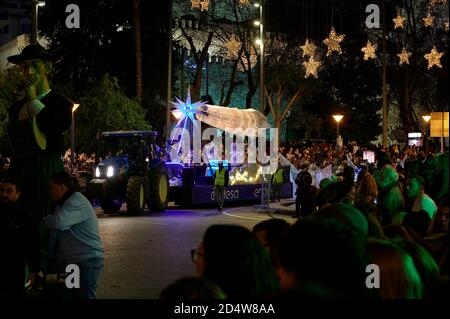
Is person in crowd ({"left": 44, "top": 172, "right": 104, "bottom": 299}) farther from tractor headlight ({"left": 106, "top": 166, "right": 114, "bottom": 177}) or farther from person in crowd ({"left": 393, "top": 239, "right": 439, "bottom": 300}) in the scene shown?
tractor headlight ({"left": 106, "top": 166, "right": 114, "bottom": 177})

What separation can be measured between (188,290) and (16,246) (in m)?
3.32

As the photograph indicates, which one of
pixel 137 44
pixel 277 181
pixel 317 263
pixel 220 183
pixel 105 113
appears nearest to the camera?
pixel 317 263

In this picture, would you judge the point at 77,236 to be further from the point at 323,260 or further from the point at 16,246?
the point at 323,260

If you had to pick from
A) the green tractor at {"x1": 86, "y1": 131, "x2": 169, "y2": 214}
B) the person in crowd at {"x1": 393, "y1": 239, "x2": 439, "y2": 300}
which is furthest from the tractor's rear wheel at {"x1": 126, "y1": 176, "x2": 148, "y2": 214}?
the person in crowd at {"x1": 393, "y1": 239, "x2": 439, "y2": 300}

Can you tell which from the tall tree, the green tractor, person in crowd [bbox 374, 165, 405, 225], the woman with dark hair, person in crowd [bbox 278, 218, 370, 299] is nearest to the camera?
person in crowd [bbox 278, 218, 370, 299]

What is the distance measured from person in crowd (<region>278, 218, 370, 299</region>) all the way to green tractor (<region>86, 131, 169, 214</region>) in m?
19.5

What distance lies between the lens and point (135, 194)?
74.4ft

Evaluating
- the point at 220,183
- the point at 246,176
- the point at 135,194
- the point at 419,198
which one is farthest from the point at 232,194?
the point at 419,198

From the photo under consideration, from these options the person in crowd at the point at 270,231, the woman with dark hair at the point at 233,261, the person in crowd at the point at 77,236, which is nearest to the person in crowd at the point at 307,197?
the person in crowd at the point at 77,236

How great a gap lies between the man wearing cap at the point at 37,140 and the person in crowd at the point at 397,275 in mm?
3917

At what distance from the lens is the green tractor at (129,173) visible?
22.9m

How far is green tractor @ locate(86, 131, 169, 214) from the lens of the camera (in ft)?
75.3

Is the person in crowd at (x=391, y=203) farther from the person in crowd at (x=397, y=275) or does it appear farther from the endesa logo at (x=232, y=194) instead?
the endesa logo at (x=232, y=194)
